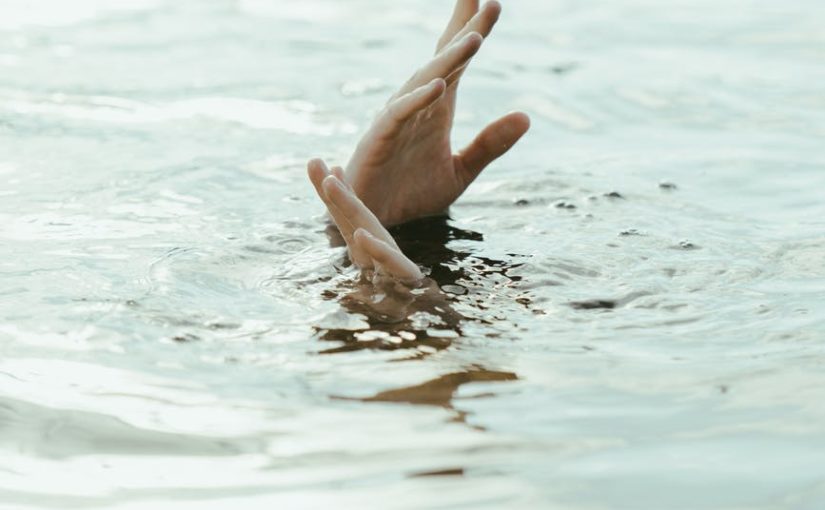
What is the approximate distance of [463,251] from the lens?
9.99 feet

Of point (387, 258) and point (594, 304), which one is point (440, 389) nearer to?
point (387, 258)

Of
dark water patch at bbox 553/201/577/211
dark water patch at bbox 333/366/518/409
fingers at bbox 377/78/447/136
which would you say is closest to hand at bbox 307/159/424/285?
fingers at bbox 377/78/447/136

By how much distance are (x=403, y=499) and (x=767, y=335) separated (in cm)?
98

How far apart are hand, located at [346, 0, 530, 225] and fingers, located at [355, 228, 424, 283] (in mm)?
403

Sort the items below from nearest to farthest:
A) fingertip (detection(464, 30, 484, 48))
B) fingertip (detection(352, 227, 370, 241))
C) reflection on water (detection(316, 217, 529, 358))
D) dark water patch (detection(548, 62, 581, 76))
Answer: reflection on water (detection(316, 217, 529, 358))
fingertip (detection(352, 227, 370, 241))
fingertip (detection(464, 30, 484, 48))
dark water patch (detection(548, 62, 581, 76))

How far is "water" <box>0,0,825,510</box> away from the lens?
200cm

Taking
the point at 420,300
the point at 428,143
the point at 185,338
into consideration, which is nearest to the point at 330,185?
the point at 420,300

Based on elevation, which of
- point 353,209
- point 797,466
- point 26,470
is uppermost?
point 353,209

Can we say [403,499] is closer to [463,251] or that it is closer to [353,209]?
[353,209]

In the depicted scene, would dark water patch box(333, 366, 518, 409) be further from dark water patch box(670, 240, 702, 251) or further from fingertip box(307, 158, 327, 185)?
dark water patch box(670, 240, 702, 251)

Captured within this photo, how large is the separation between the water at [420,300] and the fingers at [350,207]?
5.4 inches

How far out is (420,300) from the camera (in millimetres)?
2600

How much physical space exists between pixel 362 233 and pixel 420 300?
7.3 inches

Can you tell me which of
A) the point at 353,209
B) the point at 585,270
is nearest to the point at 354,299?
the point at 353,209
